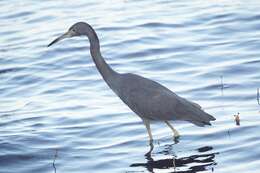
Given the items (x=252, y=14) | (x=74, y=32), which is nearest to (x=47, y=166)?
(x=74, y=32)

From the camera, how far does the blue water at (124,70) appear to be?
11.4 m

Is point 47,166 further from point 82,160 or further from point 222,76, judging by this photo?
point 222,76

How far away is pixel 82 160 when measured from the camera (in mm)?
11523

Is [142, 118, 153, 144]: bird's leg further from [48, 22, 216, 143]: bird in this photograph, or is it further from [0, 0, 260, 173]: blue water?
[0, 0, 260, 173]: blue water

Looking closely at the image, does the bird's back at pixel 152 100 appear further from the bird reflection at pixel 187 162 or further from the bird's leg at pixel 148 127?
the bird reflection at pixel 187 162

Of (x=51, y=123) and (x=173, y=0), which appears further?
(x=173, y=0)

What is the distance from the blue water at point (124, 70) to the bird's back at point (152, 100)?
0.32 metres

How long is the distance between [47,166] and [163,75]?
16.2 feet

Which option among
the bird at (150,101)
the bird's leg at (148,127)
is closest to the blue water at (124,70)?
the bird's leg at (148,127)

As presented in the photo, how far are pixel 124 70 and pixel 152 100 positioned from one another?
439 cm

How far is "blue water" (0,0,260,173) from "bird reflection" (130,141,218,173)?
0.05 feet

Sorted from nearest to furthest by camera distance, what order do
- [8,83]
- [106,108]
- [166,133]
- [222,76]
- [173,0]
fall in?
[166,133]
[106,108]
[222,76]
[8,83]
[173,0]

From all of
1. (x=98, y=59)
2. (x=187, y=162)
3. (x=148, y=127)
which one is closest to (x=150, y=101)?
(x=148, y=127)

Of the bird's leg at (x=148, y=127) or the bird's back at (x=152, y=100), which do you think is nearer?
the bird's leg at (x=148, y=127)
